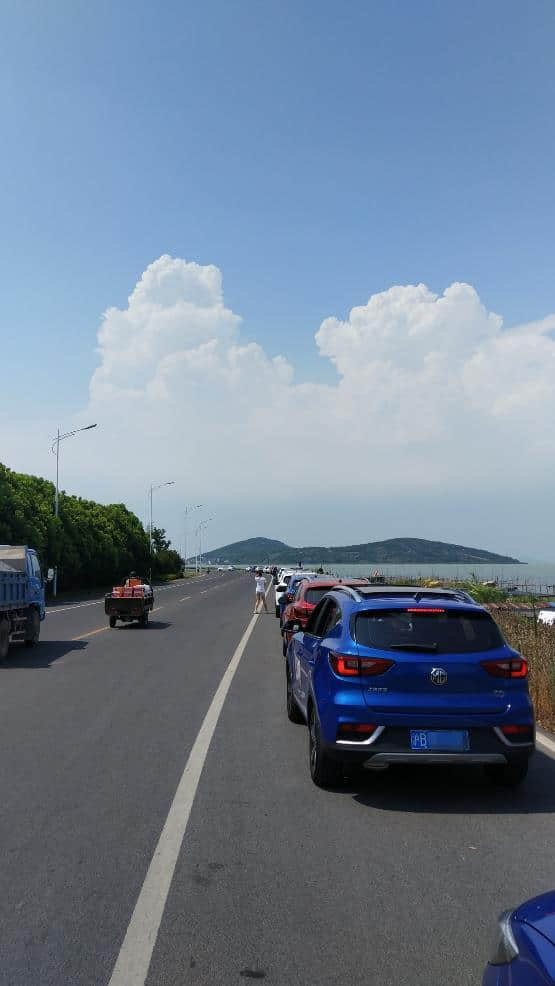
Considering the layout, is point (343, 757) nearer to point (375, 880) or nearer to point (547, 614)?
point (375, 880)

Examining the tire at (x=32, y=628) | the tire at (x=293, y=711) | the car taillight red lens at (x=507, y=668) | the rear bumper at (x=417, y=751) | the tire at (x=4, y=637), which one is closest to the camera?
the rear bumper at (x=417, y=751)

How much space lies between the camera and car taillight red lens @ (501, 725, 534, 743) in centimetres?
647

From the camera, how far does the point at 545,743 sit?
29.0 ft

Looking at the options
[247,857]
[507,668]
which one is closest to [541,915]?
[247,857]

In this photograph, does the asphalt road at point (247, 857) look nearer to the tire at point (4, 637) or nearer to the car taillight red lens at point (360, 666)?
the car taillight red lens at point (360, 666)

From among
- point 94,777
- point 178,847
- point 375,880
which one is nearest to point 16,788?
point 94,777

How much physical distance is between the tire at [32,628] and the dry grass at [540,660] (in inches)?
400

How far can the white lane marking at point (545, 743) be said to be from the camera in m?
8.44

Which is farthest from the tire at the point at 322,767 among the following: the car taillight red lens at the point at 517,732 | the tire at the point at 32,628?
the tire at the point at 32,628

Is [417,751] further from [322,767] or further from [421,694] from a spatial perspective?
[322,767]

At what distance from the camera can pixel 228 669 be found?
14602mm

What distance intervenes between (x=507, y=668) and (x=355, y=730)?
131 cm

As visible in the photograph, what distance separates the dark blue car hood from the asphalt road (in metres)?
1.24

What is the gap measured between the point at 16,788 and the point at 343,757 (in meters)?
2.67
